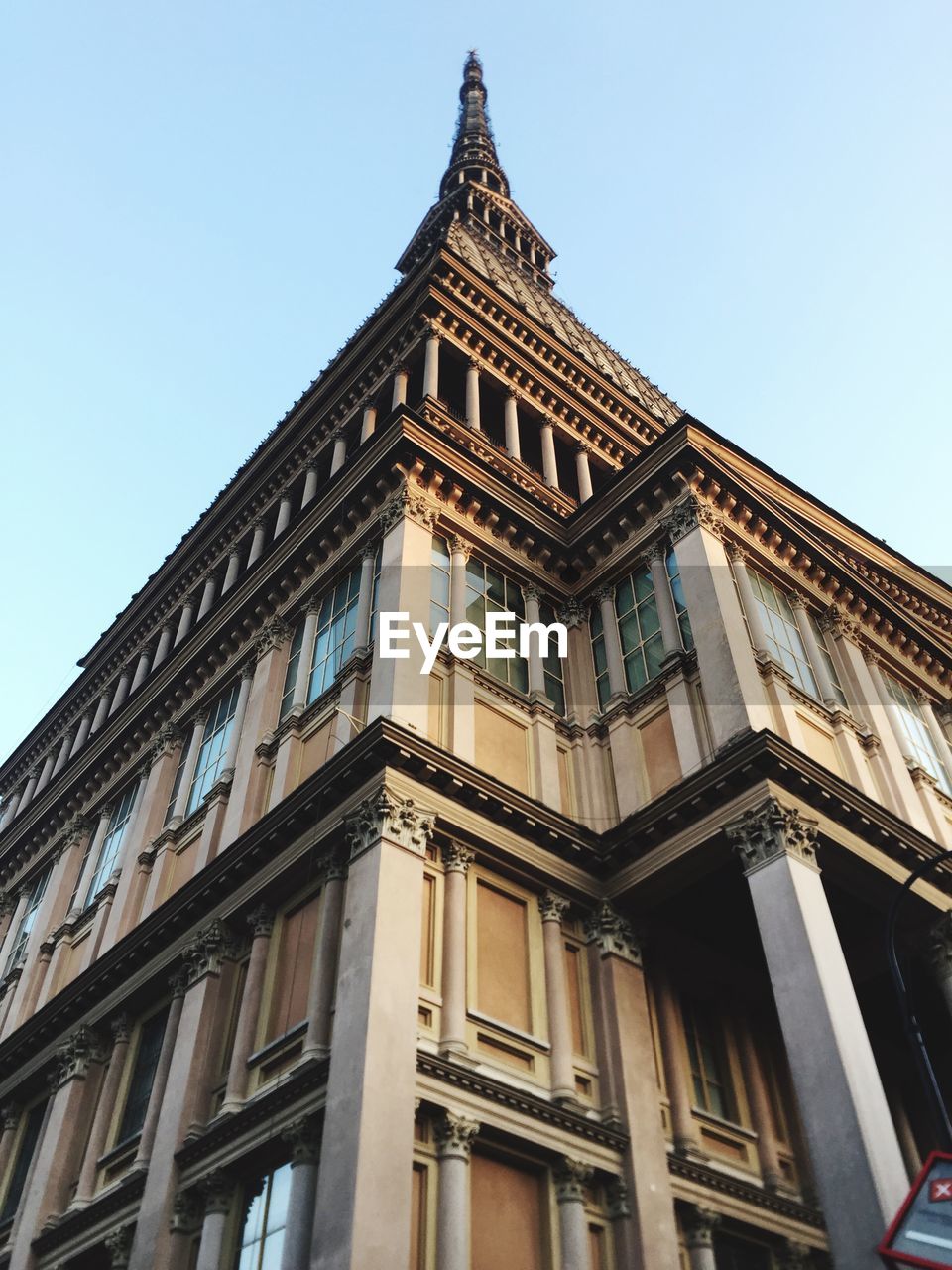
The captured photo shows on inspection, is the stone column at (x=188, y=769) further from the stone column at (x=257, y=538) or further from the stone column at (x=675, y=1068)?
the stone column at (x=675, y=1068)

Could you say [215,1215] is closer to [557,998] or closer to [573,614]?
[557,998]

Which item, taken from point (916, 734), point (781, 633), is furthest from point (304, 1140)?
point (916, 734)

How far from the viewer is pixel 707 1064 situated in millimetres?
19188

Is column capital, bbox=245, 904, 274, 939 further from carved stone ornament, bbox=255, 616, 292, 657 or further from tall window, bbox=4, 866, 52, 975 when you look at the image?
tall window, bbox=4, 866, 52, 975

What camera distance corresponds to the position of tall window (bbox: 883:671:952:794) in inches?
958

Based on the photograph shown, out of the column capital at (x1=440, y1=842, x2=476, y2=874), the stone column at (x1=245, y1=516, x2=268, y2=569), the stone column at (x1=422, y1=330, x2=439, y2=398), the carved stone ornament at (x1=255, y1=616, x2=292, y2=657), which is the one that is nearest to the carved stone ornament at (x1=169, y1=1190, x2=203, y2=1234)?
the column capital at (x1=440, y1=842, x2=476, y2=874)

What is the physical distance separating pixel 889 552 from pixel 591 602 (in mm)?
11851

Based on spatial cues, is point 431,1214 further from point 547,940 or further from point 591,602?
point 591,602

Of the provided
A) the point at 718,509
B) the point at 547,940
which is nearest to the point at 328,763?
the point at 547,940

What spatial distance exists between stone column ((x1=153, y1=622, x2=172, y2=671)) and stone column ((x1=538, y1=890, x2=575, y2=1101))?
729 inches

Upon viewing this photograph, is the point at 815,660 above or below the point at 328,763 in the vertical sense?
above

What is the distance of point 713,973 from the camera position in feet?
66.0

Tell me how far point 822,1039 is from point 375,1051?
5.83 meters

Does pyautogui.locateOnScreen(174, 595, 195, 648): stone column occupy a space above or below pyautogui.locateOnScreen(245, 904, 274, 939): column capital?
above
